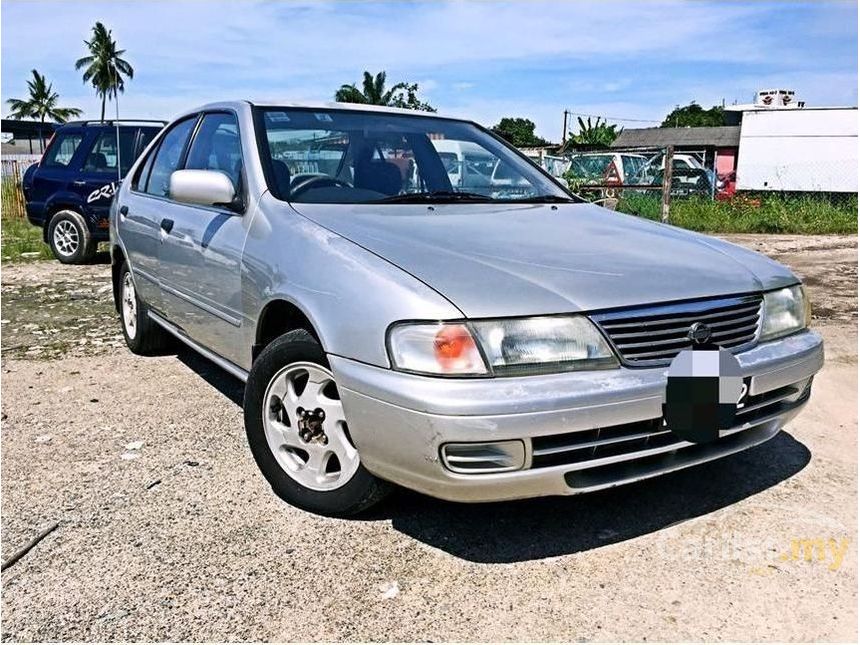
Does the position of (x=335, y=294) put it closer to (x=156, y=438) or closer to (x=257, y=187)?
(x=257, y=187)

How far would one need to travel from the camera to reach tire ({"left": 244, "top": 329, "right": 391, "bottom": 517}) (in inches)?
106

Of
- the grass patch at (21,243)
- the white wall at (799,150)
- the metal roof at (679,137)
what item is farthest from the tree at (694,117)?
the grass patch at (21,243)

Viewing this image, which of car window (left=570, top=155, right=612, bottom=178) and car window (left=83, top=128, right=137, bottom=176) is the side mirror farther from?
car window (left=570, top=155, right=612, bottom=178)

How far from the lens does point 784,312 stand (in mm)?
2875

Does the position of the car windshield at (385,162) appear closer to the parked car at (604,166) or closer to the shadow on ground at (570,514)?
the shadow on ground at (570,514)

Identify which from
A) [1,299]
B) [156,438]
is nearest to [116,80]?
[1,299]

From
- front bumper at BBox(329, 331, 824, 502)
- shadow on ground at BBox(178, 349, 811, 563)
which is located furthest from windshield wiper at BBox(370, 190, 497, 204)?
shadow on ground at BBox(178, 349, 811, 563)

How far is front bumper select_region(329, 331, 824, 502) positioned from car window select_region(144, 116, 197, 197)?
7.63ft

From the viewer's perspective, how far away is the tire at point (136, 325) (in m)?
4.87

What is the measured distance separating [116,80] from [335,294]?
69.7 meters

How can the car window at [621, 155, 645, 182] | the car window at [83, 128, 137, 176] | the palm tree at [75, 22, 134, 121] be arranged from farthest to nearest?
the palm tree at [75, 22, 134, 121]
the car window at [621, 155, 645, 182]
the car window at [83, 128, 137, 176]

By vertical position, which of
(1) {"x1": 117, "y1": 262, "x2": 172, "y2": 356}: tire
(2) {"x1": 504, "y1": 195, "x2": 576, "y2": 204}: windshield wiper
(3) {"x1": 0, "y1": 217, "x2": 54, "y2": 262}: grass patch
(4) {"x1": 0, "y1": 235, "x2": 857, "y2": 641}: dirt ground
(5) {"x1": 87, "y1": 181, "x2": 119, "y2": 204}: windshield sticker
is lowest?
(4) {"x1": 0, "y1": 235, "x2": 857, "y2": 641}: dirt ground

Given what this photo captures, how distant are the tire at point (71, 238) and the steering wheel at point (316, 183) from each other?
23.3 feet

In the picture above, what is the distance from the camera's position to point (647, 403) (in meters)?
2.34
